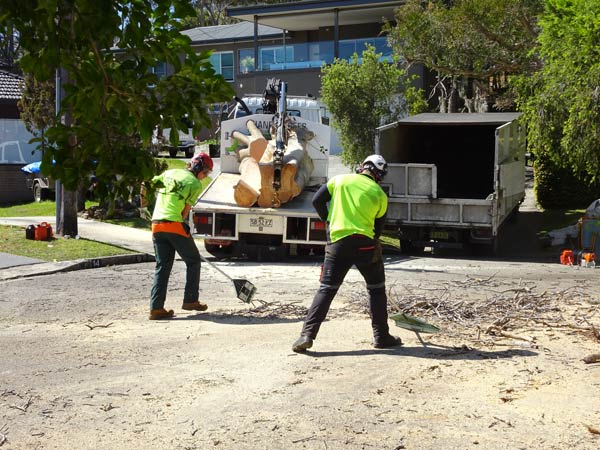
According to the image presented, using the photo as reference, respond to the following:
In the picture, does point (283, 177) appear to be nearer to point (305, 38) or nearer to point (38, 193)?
point (38, 193)

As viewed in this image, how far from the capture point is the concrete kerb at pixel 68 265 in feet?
44.8

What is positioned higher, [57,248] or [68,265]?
[57,248]

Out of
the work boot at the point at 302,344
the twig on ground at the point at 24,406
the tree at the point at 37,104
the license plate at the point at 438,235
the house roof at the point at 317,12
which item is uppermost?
the house roof at the point at 317,12

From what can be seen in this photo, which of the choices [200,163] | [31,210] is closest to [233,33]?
[31,210]

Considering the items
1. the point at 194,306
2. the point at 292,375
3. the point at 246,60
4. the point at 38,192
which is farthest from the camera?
the point at 246,60

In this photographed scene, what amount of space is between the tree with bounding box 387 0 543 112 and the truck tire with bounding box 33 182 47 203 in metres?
11.5

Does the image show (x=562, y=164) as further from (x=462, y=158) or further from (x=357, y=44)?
(x=357, y=44)

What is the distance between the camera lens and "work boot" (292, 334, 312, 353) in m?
8.10

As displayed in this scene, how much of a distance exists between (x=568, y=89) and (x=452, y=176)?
469 centimetres

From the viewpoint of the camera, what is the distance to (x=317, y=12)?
36000 mm

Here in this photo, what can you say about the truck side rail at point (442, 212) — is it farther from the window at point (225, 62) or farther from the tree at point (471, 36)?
the window at point (225, 62)

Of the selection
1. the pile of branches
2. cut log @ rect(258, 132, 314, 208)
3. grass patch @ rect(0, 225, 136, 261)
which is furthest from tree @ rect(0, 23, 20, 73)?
the pile of branches

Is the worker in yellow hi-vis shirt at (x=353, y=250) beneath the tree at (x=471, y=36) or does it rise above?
beneath

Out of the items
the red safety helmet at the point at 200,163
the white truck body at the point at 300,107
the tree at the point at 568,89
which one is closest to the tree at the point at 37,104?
the white truck body at the point at 300,107
